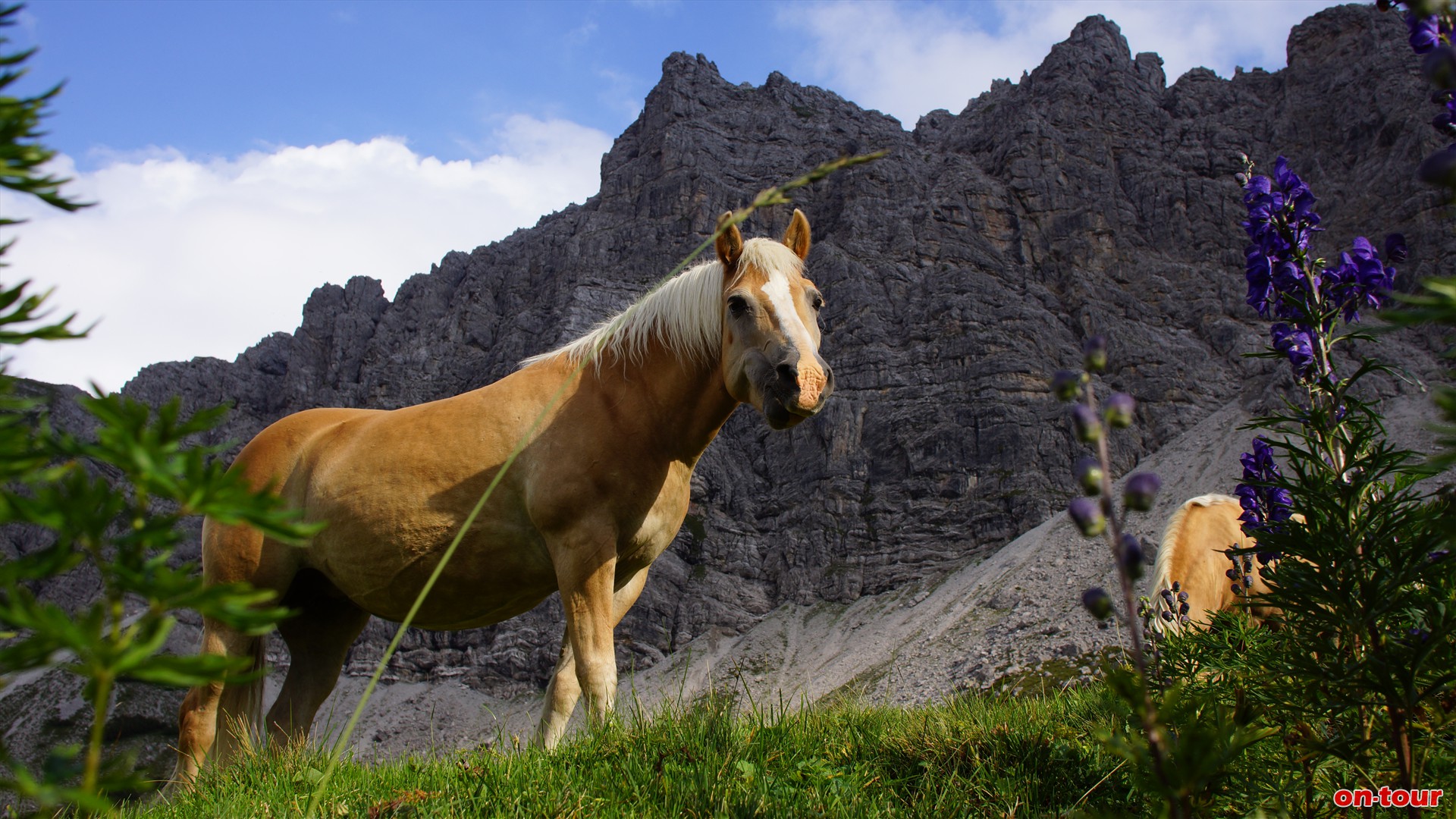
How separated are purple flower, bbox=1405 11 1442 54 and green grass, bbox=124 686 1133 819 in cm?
288

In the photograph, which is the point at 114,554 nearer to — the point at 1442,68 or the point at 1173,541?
the point at 1442,68

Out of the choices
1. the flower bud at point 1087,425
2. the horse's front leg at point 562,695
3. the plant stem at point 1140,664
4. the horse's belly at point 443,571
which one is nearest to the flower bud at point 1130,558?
the plant stem at point 1140,664

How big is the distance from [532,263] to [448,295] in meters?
14.2

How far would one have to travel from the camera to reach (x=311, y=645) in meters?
7.40

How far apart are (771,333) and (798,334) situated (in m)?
Answer: 0.19

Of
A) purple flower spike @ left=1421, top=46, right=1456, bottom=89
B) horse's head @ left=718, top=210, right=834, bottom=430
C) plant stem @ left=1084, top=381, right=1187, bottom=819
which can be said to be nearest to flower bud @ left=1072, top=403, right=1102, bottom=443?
plant stem @ left=1084, top=381, right=1187, bottom=819

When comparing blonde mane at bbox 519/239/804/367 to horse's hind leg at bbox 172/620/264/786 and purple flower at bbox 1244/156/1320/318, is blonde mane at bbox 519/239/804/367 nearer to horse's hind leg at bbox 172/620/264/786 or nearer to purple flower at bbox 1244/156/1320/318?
purple flower at bbox 1244/156/1320/318

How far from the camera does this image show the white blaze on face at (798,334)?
5.42 meters

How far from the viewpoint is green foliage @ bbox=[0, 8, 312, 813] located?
3.84 feet

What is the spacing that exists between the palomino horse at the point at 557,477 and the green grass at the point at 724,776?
51.4 inches

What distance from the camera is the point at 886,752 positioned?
4.53 meters

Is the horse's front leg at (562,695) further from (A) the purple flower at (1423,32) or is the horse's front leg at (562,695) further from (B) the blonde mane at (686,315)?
(A) the purple flower at (1423,32)

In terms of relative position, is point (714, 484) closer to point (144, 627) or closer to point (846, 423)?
point (846, 423)

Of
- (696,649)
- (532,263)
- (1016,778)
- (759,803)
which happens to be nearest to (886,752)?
(1016,778)
